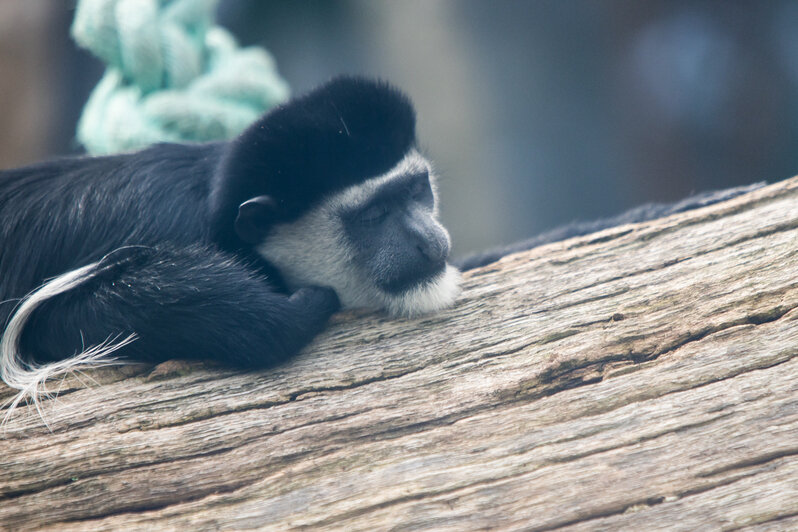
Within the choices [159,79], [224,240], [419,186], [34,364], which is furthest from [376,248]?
[159,79]

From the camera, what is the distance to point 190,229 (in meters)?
1.62

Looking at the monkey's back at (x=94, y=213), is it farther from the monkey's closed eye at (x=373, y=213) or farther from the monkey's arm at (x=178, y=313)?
the monkey's closed eye at (x=373, y=213)

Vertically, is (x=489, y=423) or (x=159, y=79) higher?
(x=159, y=79)

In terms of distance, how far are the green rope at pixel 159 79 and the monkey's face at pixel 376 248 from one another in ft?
2.05

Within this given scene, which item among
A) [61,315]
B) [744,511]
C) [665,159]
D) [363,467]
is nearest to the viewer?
[744,511]

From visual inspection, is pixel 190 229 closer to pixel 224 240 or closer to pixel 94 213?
pixel 224 240

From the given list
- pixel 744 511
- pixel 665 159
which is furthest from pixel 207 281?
pixel 665 159

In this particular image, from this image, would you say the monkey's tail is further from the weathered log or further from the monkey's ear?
the monkey's ear

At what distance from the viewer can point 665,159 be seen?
389cm

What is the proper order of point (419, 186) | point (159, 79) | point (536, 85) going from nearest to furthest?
point (419, 186)
point (159, 79)
point (536, 85)

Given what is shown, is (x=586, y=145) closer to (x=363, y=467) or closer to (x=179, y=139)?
(x=179, y=139)

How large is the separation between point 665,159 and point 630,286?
9.01 feet

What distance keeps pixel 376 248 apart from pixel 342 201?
Result: 15cm

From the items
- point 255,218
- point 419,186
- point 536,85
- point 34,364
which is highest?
point 536,85
